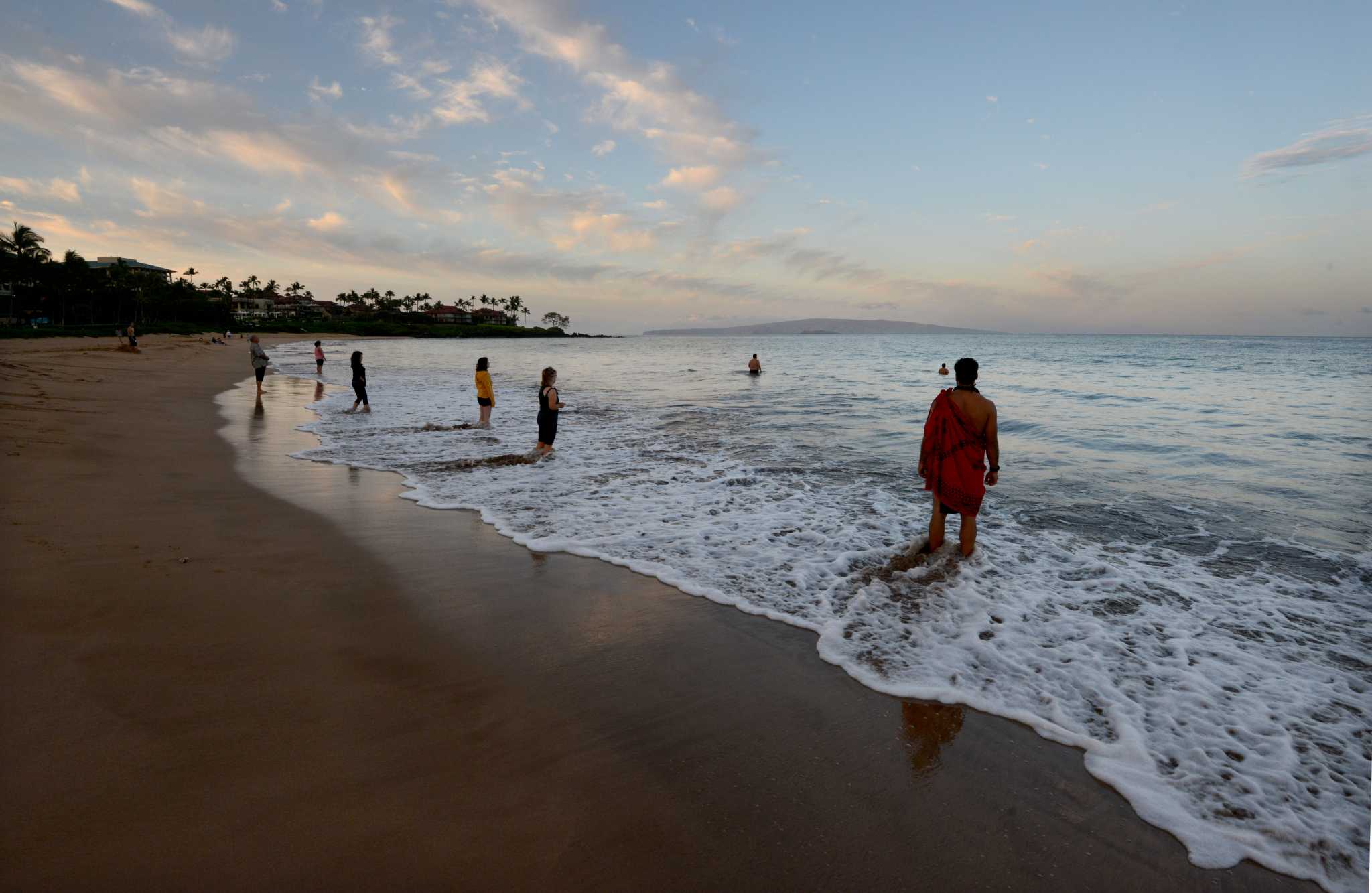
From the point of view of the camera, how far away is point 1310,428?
1559 centimetres

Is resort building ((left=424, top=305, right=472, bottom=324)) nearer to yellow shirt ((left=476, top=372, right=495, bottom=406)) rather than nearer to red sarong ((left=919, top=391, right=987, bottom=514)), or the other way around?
yellow shirt ((left=476, top=372, right=495, bottom=406))

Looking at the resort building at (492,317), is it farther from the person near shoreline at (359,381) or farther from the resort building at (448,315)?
the person near shoreline at (359,381)

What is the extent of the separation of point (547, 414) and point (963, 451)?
7092 millimetres

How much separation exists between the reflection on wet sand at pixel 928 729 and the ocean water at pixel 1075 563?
13cm

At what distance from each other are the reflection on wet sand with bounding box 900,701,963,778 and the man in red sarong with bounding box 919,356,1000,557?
9.14 ft

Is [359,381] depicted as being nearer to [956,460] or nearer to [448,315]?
[956,460]

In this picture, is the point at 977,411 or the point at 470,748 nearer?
the point at 470,748

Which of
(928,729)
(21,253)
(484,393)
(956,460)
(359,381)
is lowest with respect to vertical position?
(928,729)

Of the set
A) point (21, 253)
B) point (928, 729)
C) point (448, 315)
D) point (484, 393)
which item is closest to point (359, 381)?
point (484, 393)

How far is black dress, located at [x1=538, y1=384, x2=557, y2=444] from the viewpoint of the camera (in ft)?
35.6

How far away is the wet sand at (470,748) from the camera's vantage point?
2.40 meters

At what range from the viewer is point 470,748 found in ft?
10.0

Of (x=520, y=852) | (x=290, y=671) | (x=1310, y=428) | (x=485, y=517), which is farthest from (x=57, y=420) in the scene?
(x=1310, y=428)

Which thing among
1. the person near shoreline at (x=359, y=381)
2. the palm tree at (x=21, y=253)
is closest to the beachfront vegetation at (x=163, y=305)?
the palm tree at (x=21, y=253)
